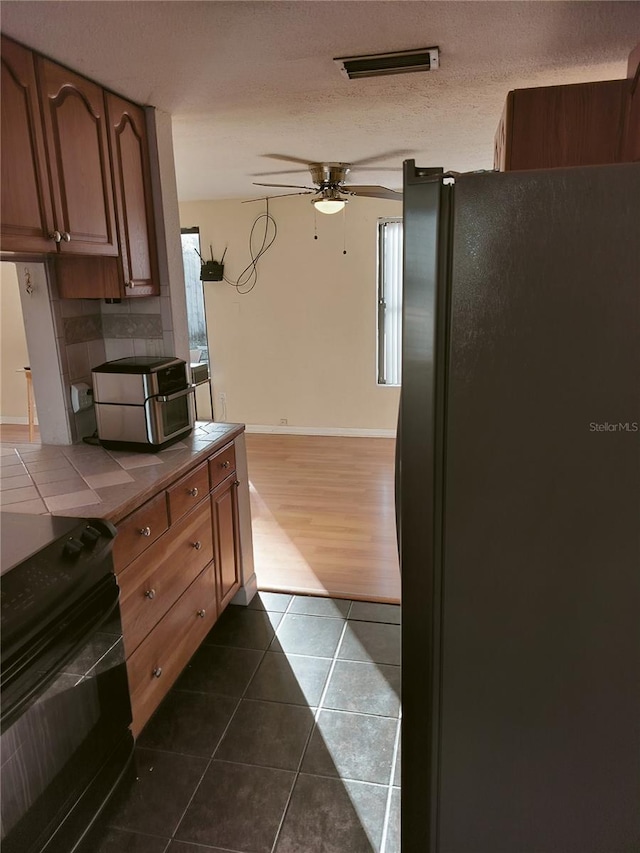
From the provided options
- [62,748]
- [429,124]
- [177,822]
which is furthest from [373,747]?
[429,124]

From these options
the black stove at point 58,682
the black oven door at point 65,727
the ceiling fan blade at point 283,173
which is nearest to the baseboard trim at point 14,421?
the ceiling fan blade at point 283,173

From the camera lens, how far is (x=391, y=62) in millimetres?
1889

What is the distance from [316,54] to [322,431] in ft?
13.9

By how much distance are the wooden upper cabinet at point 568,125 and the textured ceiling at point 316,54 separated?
21cm

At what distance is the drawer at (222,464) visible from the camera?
95.6 inches

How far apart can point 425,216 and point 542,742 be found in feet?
3.86

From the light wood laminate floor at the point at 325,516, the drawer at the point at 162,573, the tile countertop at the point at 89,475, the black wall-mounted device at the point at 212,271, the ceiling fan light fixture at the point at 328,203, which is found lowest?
the light wood laminate floor at the point at 325,516

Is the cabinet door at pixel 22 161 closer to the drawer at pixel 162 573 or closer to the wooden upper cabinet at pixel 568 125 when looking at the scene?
the drawer at pixel 162 573

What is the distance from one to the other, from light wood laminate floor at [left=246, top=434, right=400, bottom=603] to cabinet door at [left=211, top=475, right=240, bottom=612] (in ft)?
1.33

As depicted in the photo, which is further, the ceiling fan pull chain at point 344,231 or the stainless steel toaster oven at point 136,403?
the ceiling fan pull chain at point 344,231

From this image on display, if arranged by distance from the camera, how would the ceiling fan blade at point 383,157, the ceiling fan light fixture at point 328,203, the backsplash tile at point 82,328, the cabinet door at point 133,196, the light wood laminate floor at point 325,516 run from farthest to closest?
the ceiling fan light fixture at point 328,203
the ceiling fan blade at point 383,157
the light wood laminate floor at point 325,516
the backsplash tile at point 82,328
the cabinet door at point 133,196

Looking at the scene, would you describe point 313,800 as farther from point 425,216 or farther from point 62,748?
A: point 425,216

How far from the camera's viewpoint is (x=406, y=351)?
1164mm

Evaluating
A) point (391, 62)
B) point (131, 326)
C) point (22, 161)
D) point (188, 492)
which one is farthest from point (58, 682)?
point (391, 62)
